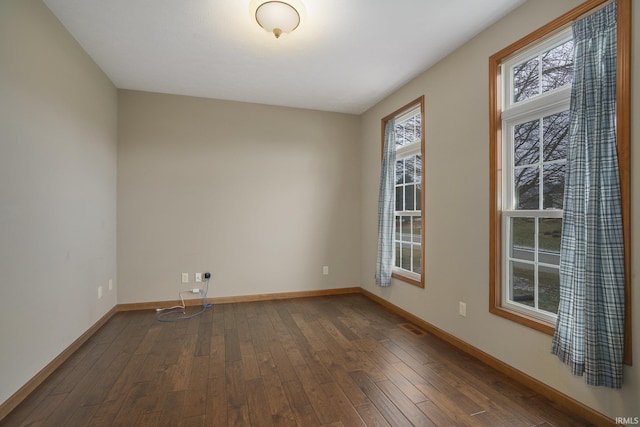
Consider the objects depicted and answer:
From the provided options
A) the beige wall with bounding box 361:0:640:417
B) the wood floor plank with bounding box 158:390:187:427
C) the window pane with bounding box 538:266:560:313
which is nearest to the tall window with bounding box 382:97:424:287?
the beige wall with bounding box 361:0:640:417

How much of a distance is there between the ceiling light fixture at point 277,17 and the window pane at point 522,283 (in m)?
2.50

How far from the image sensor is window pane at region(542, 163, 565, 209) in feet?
6.66

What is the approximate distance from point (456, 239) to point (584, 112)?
1.36 m

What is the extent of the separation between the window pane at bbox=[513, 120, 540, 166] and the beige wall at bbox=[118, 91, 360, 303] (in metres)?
2.58

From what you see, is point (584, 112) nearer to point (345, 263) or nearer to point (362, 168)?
point (362, 168)

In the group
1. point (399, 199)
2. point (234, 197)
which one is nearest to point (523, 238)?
point (399, 199)

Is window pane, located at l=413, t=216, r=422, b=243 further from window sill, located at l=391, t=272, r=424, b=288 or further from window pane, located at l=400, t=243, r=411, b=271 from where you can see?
window sill, located at l=391, t=272, r=424, b=288

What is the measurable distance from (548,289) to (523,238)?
38 centimetres

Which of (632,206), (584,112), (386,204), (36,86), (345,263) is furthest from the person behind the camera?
(345,263)

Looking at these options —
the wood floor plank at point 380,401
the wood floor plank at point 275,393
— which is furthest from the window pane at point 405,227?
the wood floor plank at point 275,393

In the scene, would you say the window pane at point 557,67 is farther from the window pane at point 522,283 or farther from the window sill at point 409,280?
the window sill at point 409,280

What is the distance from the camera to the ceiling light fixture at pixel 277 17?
2.13m

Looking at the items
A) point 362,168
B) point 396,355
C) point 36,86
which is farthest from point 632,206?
point 36,86

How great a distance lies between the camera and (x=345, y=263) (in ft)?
15.3
